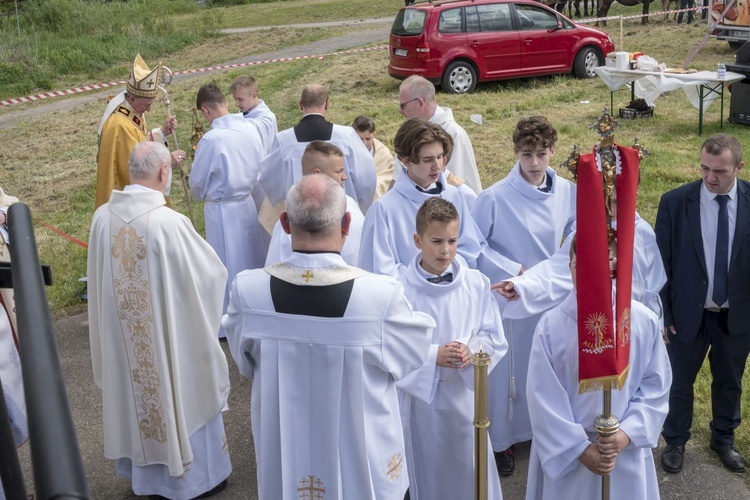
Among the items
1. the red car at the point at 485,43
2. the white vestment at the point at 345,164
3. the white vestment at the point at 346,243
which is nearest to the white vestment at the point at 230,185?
the white vestment at the point at 345,164

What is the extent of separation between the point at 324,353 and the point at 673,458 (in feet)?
8.73

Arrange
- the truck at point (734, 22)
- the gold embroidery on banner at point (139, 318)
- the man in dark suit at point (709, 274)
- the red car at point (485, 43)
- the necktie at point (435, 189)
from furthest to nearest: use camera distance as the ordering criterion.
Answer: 1. the truck at point (734, 22)
2. the red car at point (485, 43)
3. the necktie at point (435, 189)
4. the man in dark suit at point (709, 274)
5. the gold embroidery on banner at point (139, 318)

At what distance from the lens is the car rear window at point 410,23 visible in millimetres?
16000

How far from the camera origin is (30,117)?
1747 cm

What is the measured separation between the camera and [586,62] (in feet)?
55.0

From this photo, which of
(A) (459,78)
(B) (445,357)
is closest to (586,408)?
(B) (445,357)

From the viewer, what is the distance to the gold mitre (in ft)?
22.4

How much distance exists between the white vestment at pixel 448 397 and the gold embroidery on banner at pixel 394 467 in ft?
1.92

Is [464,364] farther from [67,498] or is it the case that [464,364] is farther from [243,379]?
[67,498]

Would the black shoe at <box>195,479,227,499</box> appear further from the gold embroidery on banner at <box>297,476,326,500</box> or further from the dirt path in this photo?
the dirt path

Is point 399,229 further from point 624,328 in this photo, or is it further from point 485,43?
point 485,43

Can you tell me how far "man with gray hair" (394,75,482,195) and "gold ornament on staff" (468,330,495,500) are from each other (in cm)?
283

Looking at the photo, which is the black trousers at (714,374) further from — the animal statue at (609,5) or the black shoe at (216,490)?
the animal statue at (609,5)

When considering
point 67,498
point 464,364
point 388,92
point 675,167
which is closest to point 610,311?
point 464,364
